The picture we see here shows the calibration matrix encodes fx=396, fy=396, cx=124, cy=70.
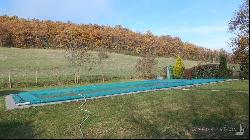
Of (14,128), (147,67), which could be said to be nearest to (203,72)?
(147,67)

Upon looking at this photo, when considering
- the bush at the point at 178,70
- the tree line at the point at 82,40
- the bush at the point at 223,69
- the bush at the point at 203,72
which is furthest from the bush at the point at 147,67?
the tree line at the point at 82,40

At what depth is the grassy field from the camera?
29547 millimetres

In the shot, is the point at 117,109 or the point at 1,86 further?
the point at 1,86

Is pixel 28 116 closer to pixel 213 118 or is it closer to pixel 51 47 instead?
pixel 213 118

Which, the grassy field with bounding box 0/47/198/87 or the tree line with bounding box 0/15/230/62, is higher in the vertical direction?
the tree line with bounding box 0/15/230/62

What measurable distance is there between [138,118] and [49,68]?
96.9ft

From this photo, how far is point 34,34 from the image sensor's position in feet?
211

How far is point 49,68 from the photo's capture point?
40.5 metres

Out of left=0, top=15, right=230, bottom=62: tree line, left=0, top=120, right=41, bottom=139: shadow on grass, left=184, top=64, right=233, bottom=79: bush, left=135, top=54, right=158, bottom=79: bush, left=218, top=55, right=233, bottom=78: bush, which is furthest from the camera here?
left=0, top=15, right=230, bottom=62: tree line

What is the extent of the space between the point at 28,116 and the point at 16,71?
2488cm

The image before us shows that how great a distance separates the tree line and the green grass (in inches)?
1741

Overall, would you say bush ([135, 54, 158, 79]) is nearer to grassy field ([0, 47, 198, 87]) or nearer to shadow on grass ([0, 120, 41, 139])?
grassy field ([0, 47, 198, 87])

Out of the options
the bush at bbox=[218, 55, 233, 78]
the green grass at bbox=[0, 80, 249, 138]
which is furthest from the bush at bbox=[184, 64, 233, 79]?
the green grass at bbox=[0, 80, 249, 138]

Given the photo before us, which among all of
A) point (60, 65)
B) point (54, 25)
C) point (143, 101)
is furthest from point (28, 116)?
point (54, 25)
